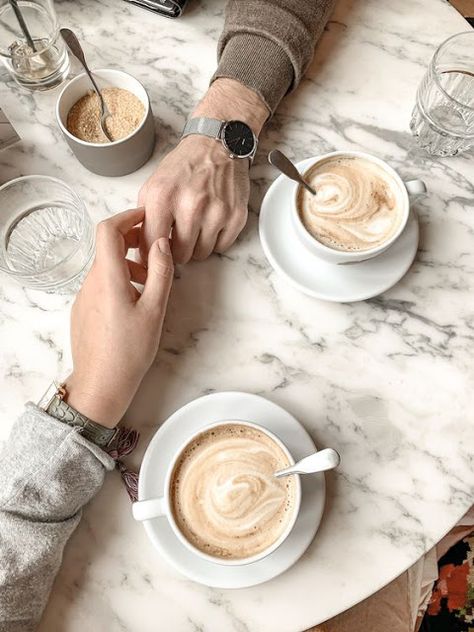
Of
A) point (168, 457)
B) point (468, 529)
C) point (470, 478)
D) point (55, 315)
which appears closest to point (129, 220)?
point (55, 315)

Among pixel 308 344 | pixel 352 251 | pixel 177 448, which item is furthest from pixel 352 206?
pixel 177 448

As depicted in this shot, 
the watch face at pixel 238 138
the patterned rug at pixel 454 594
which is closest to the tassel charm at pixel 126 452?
the watch face at pixel 238 138

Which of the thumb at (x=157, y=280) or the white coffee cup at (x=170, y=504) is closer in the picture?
the white coffee cup at (x=170, y=504)

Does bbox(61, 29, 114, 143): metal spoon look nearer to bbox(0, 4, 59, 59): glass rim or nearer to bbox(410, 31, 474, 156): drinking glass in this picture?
bbox(0, 4, 59, 59): glass rim

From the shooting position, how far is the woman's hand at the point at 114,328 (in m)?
0.90

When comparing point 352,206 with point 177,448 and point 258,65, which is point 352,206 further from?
point 177,448

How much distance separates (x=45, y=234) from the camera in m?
1.07

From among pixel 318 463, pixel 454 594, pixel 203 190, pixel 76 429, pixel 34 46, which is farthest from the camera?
pixel 454 594

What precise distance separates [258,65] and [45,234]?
0.48m

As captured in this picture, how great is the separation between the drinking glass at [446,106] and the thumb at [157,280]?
511mm

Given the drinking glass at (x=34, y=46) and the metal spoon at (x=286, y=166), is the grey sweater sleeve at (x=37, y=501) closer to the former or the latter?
the metal spoon at (x=286, y=166)

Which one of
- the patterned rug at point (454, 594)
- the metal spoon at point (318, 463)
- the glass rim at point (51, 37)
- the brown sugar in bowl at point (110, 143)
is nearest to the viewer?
the metal spoon at point (318, 463)

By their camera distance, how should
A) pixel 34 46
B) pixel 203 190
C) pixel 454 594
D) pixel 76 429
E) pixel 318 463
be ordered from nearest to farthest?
pixel 318 463
pixel 76 429
pixel 203 190
pixel 34 46
pixel 454 594

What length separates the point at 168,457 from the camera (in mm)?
903
